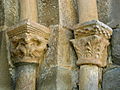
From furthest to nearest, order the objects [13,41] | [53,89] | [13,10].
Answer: [13,10] → [13,41] → [53,89]

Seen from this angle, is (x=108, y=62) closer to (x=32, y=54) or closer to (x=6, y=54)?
(x=32, y=54)

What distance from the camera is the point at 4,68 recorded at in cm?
252

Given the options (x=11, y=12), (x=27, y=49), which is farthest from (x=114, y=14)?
(x=11, y=12)

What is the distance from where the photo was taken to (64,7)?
2.55 meters

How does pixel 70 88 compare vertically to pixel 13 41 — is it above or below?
below

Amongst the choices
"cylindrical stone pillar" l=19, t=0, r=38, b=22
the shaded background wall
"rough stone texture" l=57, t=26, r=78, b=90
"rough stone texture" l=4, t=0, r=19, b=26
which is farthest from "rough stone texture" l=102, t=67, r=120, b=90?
"rough stone texture" l=4, t=0, r=19, b=26

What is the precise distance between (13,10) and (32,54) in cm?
56

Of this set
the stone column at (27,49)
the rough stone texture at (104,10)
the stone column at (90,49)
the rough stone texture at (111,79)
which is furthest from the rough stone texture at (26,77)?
the rough stone texture at (104,10)

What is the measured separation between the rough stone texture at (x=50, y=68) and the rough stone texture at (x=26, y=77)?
2.3 inches

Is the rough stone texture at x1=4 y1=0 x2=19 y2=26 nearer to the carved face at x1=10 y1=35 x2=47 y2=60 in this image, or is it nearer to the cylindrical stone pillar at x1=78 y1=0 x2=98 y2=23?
the carved face at x1=10 y1=35 x2=47 y2=60

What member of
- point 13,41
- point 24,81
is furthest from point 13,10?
point 24,81

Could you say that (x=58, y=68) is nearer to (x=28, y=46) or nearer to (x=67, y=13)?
(x=28, y=46)

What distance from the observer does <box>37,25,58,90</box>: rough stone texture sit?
234 centimetres

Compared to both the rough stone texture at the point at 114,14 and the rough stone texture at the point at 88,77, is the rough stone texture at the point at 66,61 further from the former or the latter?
the rough stone texture at the point at 114,14
